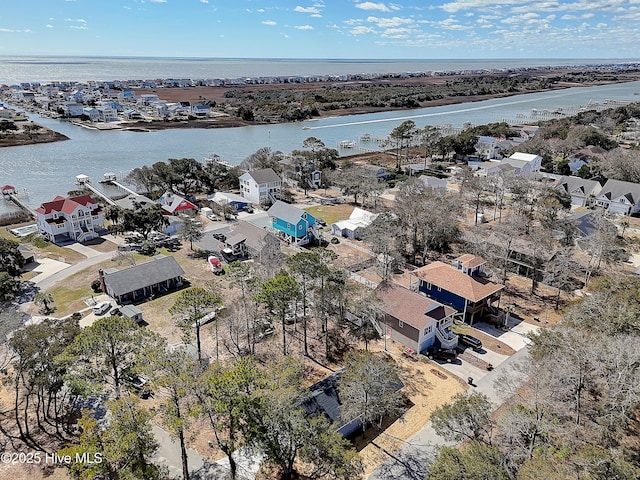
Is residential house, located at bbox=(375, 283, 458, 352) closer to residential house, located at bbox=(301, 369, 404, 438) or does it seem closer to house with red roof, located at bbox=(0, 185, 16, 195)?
residential house, located at bbox=(301, 369, 404, 438)

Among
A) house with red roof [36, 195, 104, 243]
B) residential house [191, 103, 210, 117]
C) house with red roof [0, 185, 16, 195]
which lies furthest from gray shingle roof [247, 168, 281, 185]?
residential house [191, 103, 210, 117]

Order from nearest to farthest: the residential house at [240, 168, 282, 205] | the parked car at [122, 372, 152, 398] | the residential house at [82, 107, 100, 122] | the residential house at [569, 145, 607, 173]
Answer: the parked car at [122, 372, 152, 398], the residential house at [240, 168, 282, 205], the residential house at [569, 145, 607, 173], the residential house at [82, 107, 100, 122]

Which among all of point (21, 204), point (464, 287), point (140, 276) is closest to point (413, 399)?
point (464, 287)

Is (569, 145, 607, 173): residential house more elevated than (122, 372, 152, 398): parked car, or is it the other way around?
(569, 145, 607, 173): residential house

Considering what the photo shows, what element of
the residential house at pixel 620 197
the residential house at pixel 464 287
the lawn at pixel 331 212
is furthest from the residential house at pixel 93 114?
the residential house at pixel 620 197

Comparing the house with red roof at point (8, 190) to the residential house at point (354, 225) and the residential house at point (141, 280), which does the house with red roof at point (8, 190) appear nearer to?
the residential house at point (141, 280)

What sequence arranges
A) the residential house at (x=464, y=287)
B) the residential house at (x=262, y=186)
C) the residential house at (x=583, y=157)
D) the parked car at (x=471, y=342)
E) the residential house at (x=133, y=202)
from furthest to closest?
the residential house at (x=583, y=157)
the residential house at (x=262, y=186)
the residential house at (x=133, y=202)
the residential house at (x=464, y=287)
the parked car at (x=471, y=342)

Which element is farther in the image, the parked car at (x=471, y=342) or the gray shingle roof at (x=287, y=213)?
the gray shingle roof at (x=287, y=213)
